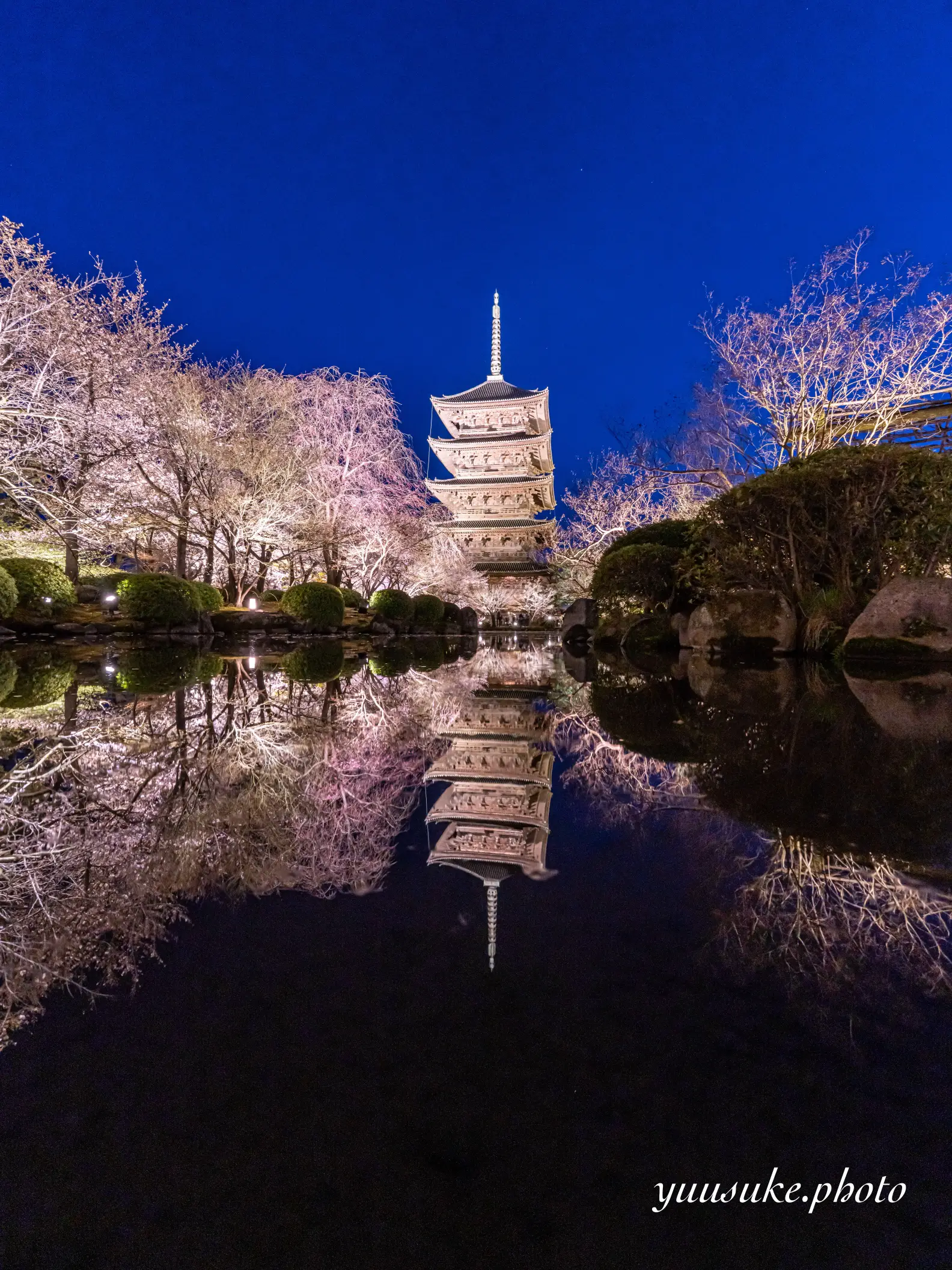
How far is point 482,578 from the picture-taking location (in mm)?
28781

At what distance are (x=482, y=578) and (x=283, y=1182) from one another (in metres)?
28.2

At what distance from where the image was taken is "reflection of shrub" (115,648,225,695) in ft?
19.4

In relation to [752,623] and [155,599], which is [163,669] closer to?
[155,599]

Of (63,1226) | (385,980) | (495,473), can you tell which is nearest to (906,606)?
(385,980)

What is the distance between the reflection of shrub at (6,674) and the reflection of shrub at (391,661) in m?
3.64

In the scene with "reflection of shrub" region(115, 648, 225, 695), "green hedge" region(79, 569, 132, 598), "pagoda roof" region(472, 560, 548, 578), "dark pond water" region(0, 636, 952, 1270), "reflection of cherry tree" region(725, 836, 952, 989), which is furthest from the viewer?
"pagoda roof" region(472, 560, 548, 578)

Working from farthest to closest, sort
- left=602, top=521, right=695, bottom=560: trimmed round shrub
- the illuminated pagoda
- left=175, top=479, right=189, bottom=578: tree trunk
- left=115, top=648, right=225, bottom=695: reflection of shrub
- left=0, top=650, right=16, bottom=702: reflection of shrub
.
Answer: the illuminated pagoda < left=175, top=479, right=189, bottom=578: tree trunk < left=602, top=521, right=695, bottom=560: trimmed round shrub < left=115, top=648, right=225, bottom=695: reflection of shrub < left=0, top=650, right=16, bottom=702: reflection of shrub

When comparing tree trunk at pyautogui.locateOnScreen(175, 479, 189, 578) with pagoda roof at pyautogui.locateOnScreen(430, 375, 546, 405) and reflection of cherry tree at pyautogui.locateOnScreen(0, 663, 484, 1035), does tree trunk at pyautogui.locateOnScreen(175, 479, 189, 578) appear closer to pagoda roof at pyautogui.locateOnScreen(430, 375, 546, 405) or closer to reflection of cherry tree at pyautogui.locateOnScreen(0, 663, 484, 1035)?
reflection of cherry tree at pyautogui.locateOnScreen(0, 663, 484, 1035)

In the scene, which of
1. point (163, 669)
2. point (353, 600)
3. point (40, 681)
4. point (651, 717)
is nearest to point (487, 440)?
point (353, 600)

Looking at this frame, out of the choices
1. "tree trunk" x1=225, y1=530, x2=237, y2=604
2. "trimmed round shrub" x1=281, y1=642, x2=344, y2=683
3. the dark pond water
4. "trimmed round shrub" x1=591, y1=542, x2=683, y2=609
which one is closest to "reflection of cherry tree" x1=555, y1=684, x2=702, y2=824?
the dark pond water

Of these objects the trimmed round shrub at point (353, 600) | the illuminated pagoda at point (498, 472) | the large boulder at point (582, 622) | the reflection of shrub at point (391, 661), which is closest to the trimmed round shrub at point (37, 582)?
the reflection of shrub at point (391, 661)

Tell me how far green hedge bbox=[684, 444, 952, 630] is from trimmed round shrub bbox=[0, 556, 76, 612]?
11681 millimetres

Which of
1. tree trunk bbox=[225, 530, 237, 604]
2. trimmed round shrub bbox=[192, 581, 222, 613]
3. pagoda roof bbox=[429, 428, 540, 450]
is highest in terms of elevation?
pagoda roof bbox=[429, 428, 540, 450]

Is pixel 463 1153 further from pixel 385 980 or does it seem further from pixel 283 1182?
pixel 385 980
